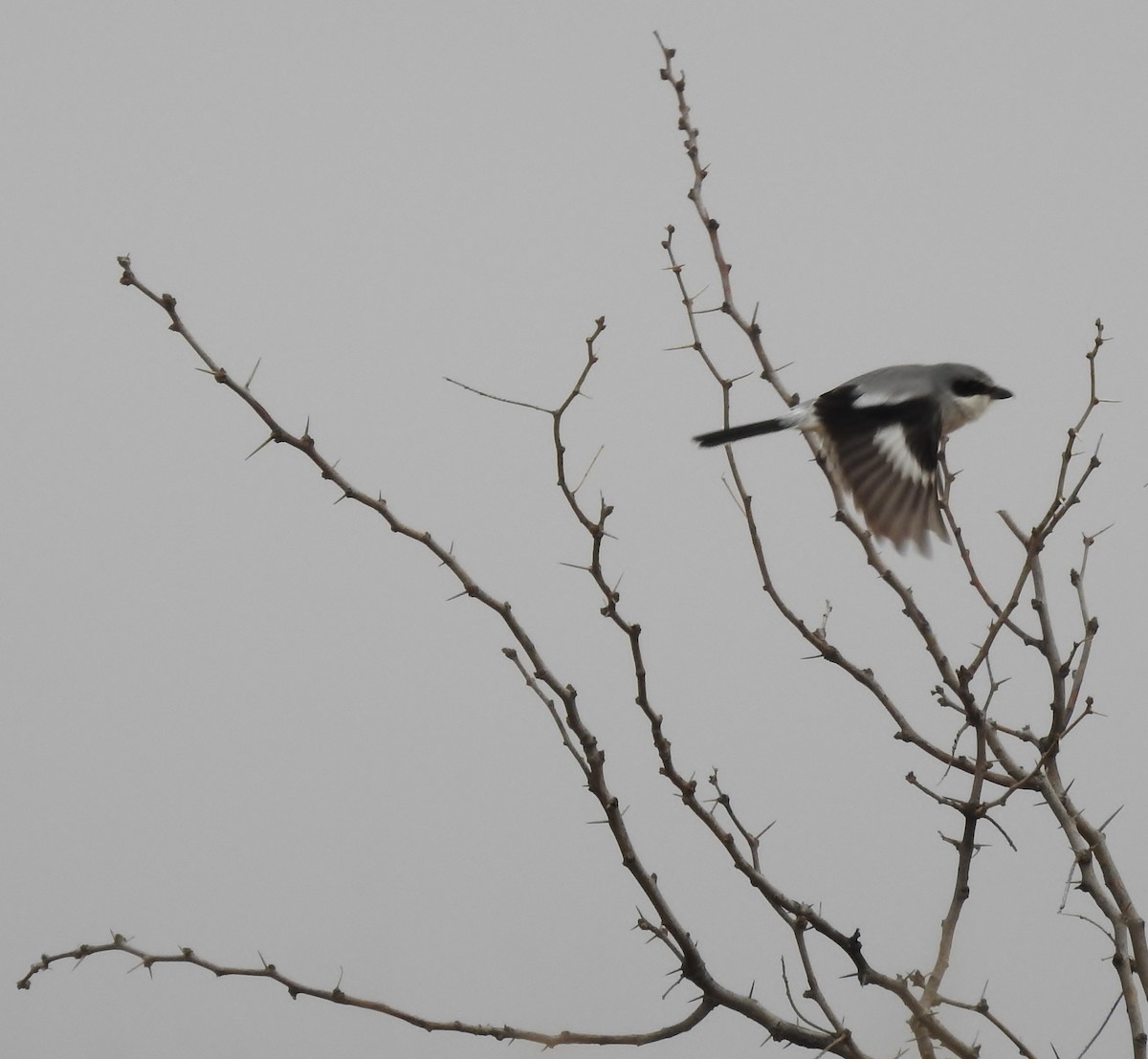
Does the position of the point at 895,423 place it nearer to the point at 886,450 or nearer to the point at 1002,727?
the point at 886,450

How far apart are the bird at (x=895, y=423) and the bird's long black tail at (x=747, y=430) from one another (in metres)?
0.03

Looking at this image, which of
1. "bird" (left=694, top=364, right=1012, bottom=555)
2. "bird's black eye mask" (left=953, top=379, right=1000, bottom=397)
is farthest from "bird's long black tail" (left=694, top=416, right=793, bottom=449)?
"bird's black eye mask" (left=953, top=379, right=1000, bottom=397)

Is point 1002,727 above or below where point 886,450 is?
below

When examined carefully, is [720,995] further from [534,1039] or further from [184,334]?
[184,334]

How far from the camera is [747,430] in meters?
0.93

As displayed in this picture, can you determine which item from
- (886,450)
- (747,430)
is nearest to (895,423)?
(886,450)

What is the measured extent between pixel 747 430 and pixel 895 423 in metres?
0.18

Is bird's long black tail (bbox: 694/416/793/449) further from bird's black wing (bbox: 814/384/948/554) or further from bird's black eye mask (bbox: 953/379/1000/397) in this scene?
bird's black eye mask (bbox: 953/379/1000/397)

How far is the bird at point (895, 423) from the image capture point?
994 millimetres

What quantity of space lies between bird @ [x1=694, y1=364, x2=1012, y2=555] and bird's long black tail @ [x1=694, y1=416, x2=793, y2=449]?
0.03 m

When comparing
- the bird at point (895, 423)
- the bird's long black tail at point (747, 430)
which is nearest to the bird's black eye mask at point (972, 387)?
the bird at point (895, 423)

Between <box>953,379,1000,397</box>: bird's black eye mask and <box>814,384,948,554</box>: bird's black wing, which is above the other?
<box>953,379,1000,397</box>: bird's black eye mask

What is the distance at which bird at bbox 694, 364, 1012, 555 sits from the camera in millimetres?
994

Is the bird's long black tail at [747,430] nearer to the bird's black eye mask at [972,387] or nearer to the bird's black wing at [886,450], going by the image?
the bird's black wing at [886,450]
